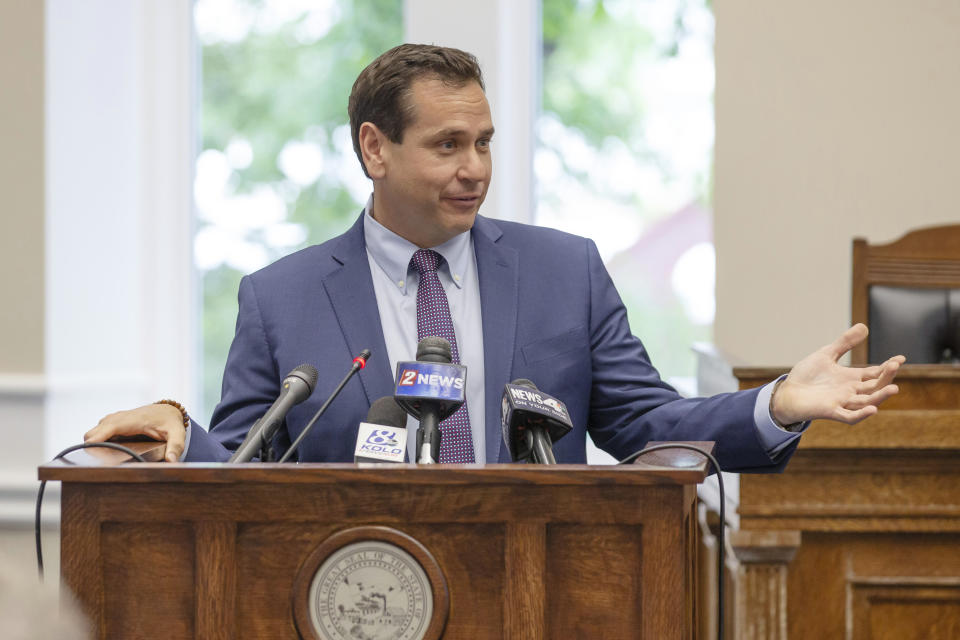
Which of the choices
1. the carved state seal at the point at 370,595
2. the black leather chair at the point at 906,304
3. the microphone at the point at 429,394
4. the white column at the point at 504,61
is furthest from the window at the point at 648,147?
the carved state seal at the point at 370,595

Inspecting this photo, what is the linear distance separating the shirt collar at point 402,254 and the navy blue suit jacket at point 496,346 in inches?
1.2

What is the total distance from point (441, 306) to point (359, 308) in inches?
5.6

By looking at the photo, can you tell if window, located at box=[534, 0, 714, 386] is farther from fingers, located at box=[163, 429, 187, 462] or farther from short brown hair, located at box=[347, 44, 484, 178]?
fingers, located at box=[163, 429, 187, 462]

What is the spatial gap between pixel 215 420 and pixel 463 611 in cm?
92

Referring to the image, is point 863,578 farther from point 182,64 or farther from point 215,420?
point 182,64

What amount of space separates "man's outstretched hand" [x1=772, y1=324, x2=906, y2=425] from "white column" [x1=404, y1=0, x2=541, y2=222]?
2.25 meters

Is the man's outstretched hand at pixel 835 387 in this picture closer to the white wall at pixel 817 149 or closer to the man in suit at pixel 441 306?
the man in suit at pixel 441 306

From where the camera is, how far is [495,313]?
6.42 feet

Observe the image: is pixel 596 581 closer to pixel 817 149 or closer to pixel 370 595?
pixel 370 595

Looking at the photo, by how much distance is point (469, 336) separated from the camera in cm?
197

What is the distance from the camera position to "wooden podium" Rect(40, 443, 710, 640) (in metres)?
1.21

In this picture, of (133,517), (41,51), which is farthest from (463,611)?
(41,51)

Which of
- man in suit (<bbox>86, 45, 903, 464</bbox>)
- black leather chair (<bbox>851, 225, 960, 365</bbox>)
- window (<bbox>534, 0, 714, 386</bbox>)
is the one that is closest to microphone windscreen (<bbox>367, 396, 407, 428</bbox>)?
man in suit (<bbox>86, 45, 903, 464</bbox>)

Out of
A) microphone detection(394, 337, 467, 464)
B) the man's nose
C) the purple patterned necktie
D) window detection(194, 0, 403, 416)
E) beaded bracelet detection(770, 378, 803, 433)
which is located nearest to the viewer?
microphone detection(394, 337, 467, 464)
